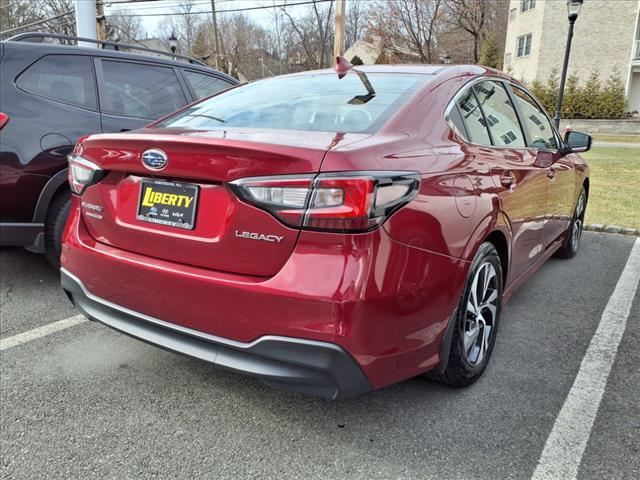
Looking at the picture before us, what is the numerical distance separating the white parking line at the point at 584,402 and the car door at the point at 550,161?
68 centimetres

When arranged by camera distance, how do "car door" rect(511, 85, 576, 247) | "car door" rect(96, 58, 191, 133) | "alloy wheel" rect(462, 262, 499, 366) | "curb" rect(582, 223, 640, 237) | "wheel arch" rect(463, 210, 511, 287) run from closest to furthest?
"wheel arch" rect(463, 210, 511, 287) → "alloy wheel" rect(462, 262, 499, 366) → "car door" rect(511, 85, 576, 247) → "car door" rect(96, 58, 191, 133) → "curb" rect(582, 223, 640, 237)

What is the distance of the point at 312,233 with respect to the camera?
5.82 feet

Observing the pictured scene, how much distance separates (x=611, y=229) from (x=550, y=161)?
10.9 feet

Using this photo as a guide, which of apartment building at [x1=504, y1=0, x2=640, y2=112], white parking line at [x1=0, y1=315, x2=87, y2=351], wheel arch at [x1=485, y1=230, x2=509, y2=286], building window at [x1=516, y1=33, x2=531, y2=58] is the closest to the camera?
wheel arch at [x1=485, y1=230, x2=509, y2=286]

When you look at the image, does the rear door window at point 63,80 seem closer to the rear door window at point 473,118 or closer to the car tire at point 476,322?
the rear door window at point 473,118

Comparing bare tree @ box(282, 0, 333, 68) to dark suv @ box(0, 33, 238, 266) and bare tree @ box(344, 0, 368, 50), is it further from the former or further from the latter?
dark suv @ box(0, 33, 238, 266)

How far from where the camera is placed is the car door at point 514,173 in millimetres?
2670

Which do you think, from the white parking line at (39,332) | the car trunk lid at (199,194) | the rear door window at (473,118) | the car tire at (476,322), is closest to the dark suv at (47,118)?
the white parking line at (39,332)

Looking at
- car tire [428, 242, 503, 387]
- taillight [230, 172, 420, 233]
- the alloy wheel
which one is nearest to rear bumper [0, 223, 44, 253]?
taillight [230, 172, 420, 233]

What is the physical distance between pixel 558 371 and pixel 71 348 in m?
2.70

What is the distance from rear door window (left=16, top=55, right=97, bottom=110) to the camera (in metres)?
3.71

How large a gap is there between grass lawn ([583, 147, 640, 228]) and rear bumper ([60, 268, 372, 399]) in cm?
566

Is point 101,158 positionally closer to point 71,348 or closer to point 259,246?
point 259,246

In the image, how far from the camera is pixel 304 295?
178 centimetres
